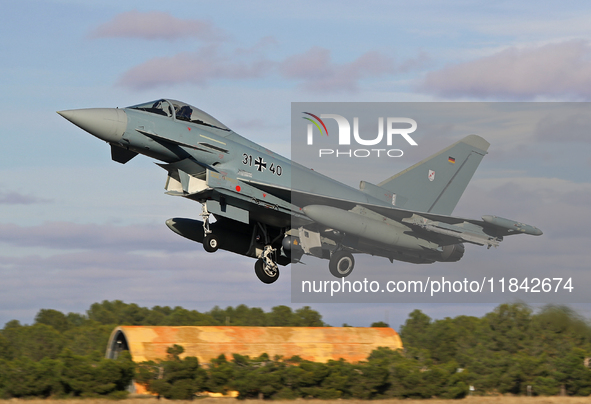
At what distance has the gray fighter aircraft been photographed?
69.7 ft

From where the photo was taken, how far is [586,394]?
36.3 m

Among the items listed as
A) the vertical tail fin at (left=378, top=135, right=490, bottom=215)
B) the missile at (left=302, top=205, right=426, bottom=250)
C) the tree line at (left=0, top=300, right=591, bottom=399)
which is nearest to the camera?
the missile at (left=302, top=205, right=426, bottom=250)

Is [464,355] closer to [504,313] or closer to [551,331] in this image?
[504,313]

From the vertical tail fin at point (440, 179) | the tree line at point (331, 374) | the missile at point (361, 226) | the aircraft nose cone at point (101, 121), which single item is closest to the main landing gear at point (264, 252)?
the missile at point (361, 226)

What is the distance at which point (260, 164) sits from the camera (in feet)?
74.6

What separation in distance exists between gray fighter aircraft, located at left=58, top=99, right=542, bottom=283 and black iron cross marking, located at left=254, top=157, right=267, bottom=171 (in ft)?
0.11

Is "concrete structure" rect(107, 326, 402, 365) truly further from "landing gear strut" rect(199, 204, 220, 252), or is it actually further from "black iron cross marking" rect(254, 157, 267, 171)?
"black iron cross marking" rect(254, 157, 267, 171)


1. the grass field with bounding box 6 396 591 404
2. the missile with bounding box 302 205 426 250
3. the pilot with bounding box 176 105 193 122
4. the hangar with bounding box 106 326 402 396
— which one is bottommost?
the grass field with bounding box 6 396 591 404

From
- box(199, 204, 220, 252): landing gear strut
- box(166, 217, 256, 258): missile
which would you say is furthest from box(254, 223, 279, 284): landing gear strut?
box(199, 204, 220, 252): landing gear strut

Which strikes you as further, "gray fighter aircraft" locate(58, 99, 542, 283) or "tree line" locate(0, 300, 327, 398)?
"tree line" locate(0, 300, 327, 398)

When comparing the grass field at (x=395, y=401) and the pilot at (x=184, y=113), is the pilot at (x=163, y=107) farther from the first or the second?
the grass field at (x=395, y=401)

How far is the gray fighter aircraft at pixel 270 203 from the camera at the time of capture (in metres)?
21.2

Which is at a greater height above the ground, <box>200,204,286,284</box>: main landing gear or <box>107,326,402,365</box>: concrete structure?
<box>200,204,286,284</box>: main landing gear

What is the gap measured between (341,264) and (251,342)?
43.9 feet
